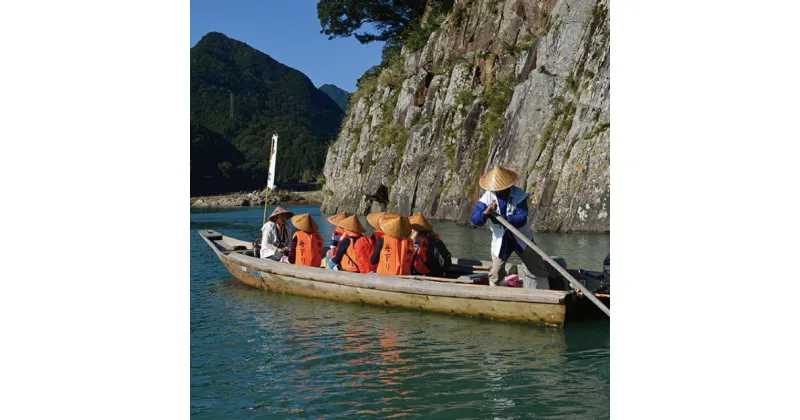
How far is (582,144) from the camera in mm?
21109

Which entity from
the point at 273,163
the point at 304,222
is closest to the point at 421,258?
the point at 304,222

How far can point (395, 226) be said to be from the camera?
Result: 32.8 ft

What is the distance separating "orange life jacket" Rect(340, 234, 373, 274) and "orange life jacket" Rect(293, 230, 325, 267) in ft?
3.35

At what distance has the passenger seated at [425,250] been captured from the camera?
1049 centimetres

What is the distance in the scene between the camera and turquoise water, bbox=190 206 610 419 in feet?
20.3

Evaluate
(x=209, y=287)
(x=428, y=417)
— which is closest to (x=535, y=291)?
(x=428, y=417)

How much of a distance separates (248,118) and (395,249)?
123 m

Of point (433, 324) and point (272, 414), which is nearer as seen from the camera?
point (272, 414)

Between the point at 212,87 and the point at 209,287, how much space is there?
427ft

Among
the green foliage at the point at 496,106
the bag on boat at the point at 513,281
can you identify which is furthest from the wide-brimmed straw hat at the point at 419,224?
the green foliage at the point at 496,106

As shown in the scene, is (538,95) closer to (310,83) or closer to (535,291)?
(535,291)

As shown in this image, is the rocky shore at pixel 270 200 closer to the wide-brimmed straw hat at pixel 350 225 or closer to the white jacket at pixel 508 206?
the wide-brimmed straw hat at pixel 350 225

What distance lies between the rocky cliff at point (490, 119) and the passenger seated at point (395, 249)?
36.2ft

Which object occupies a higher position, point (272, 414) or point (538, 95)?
point (538, 95)
